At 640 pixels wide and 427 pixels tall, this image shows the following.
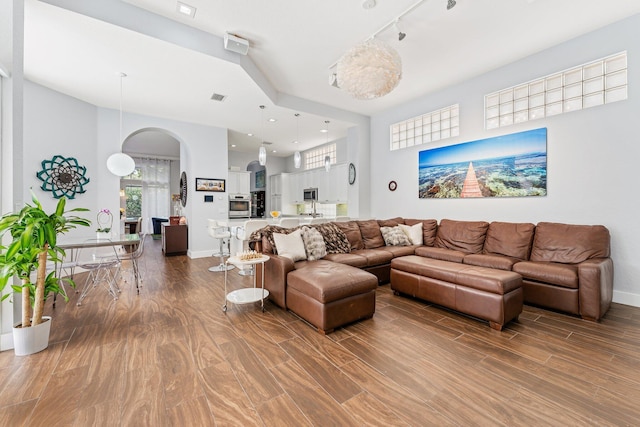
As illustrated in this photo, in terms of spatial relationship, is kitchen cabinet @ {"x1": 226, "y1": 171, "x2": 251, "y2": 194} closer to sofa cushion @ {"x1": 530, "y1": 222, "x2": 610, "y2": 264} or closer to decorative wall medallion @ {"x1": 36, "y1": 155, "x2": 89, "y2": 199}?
decorative wall medallion @ {"x1": 36, "y1": 155, "x2": 89, "y2": 199}

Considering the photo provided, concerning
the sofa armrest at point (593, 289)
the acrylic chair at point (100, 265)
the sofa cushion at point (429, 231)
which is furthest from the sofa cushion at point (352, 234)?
the acrylic chair at point (100, 265)

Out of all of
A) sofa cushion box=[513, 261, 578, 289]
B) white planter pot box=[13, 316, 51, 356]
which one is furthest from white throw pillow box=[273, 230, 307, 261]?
sofa cushion box=[513, 261, 578, 289]

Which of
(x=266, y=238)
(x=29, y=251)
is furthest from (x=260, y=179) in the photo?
(x=29, y=251)

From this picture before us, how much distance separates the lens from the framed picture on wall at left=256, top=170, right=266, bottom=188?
1026 centimetres

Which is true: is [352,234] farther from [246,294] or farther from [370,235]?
[246,294]

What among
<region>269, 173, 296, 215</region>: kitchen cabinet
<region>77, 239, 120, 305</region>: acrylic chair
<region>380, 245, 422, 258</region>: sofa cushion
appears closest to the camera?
<region>77, 239, 120, 305</region>: acrylic chair

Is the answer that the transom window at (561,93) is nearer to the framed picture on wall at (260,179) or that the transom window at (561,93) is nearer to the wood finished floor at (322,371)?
the wood finished floor at (322,371)

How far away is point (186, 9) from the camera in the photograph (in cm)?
290

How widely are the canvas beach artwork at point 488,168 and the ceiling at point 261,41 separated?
123cm

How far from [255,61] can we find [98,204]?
408cm

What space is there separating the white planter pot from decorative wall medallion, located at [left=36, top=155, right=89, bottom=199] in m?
3.26

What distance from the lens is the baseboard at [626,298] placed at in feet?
10.1

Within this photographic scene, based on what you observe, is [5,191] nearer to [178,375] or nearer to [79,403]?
[79,403]

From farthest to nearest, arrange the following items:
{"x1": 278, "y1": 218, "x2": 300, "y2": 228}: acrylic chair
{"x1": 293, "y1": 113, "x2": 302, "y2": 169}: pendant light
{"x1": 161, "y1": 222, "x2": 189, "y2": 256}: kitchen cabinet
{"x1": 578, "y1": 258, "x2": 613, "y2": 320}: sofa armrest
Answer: {"x1": 161, "y1": 222, "x2": 189, "y2": 256}: kitchen cabinet
{"x1": 293, "y1": 113, "x2": 302, "y2": 169}: pendant light
{"x1": 278, "y1": 218, "x2": 300, "y2": 228}: acrylic chair
{"x1": 578, "y1": 258, "x2": 613, "y2": 320}: sofa armrest
